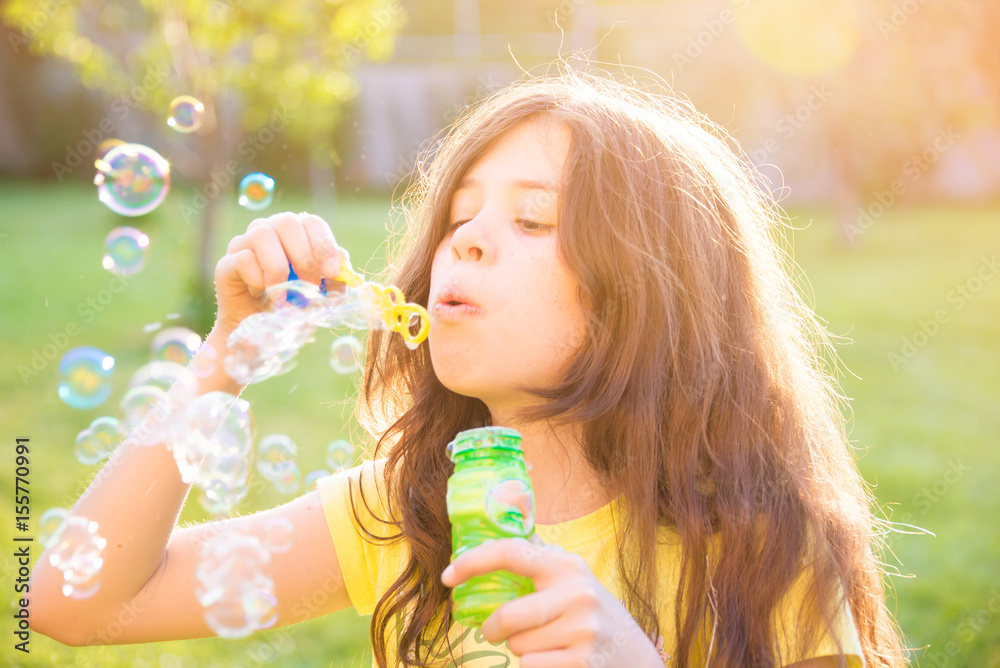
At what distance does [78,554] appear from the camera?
140 cm

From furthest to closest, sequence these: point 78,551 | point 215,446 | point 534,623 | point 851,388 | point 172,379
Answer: point 851,388
point 172,379
point 215,446
point 78,551
point 534,623

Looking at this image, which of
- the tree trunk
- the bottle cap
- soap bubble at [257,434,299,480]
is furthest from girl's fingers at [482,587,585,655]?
the tree trunk

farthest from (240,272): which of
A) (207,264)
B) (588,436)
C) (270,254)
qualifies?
(207,264)

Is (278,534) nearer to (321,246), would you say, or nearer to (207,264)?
(321,246)

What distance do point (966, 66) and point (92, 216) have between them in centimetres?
975

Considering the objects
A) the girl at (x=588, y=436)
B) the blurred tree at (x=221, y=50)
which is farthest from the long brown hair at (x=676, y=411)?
the blurred tree at (x=221, y=50)

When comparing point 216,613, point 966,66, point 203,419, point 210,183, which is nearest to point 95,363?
point 203,419

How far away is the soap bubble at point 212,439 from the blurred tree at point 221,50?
4322mm

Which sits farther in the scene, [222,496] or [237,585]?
[222,496]

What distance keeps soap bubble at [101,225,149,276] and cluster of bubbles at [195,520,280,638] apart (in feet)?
2.36

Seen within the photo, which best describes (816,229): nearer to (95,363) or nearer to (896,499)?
(896,499)

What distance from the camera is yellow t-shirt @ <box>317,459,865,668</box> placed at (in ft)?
4.25

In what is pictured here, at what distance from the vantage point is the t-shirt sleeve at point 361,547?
5.04 ft

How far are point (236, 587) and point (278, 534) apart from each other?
126 millimetres
